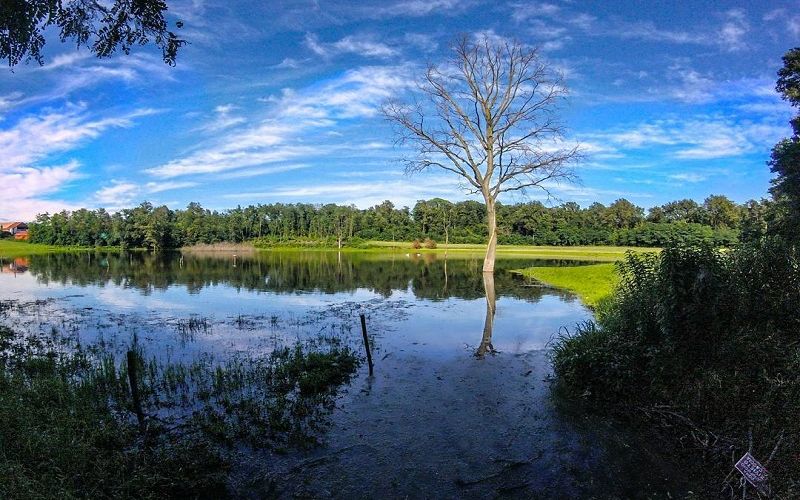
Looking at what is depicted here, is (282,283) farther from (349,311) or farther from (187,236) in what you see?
(187,236)

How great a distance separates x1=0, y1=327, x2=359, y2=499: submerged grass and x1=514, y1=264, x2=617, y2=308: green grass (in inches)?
642

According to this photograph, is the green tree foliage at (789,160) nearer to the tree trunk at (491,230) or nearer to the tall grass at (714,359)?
the tall grass at (714,359)

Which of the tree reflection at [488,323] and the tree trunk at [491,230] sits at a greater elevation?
the tree trunk at [491,230]

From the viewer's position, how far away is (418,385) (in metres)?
11.1

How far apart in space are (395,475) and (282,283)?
3013 cm

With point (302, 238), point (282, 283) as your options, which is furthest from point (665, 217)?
point (282, 283)

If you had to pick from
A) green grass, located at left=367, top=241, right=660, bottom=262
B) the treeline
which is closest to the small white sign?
green grass, located at left=367, top=241, right=660, bottom=262

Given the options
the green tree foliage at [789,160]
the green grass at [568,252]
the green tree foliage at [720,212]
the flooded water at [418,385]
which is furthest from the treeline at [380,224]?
the flooded water at [418,385]

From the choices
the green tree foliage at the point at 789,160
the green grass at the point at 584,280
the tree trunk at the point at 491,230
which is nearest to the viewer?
the green tree foliage at the point at 789,160

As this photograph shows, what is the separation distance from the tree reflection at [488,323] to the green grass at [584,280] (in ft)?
15.9

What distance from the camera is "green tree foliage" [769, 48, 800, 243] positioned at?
62.8 ft

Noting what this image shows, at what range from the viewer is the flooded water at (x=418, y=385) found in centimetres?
680

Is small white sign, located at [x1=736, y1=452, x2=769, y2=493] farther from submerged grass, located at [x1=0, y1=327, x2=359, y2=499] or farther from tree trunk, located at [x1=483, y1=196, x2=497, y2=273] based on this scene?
tree trunk, located at [x1=483, y1=196, x2=497, y2=273]

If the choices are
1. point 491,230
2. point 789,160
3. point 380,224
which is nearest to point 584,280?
point 491,230
